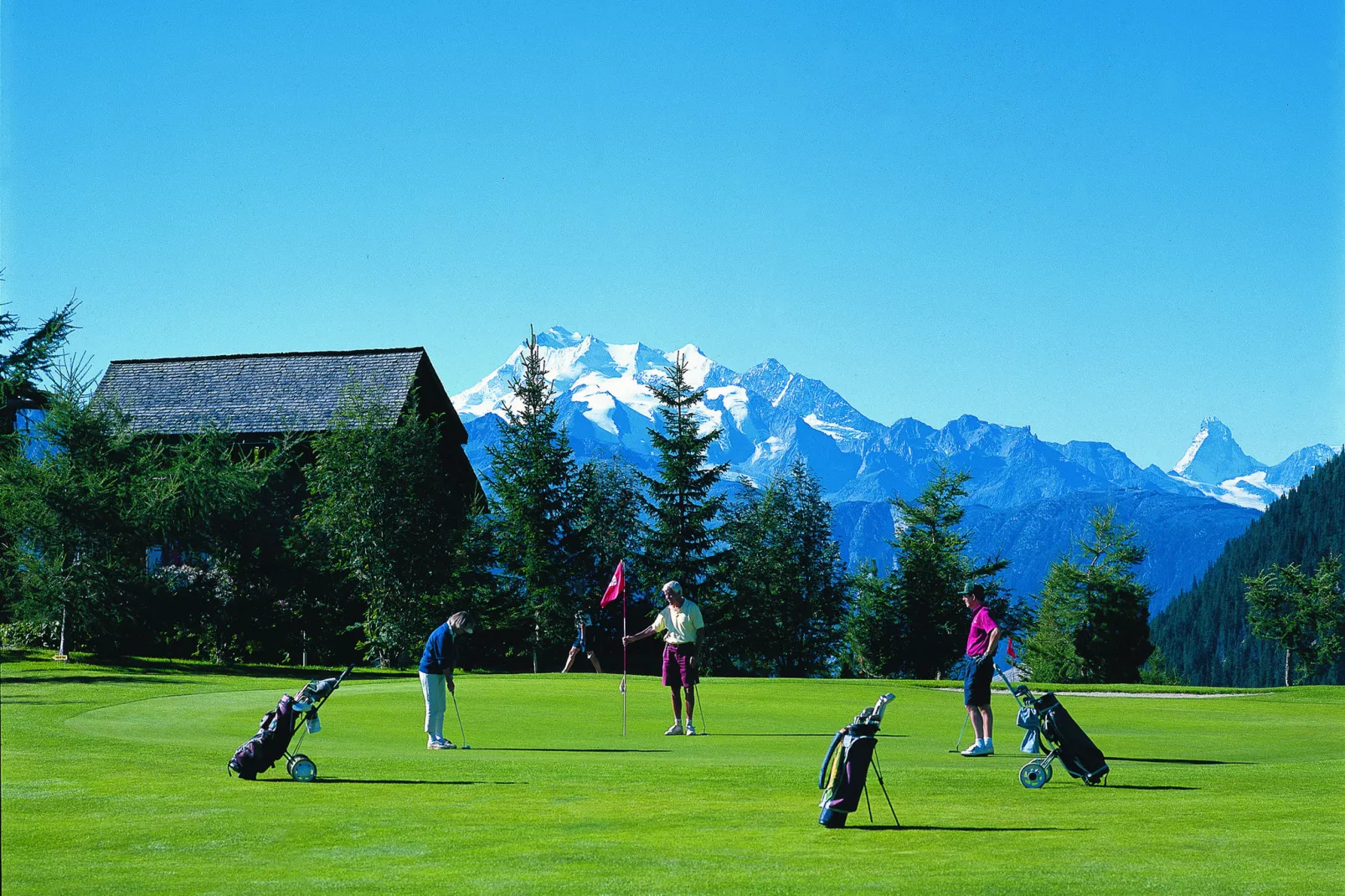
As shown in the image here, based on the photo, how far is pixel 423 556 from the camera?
1836 inches

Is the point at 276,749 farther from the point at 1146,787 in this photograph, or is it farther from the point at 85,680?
the point at 85,680

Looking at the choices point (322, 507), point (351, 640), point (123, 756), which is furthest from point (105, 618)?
point (123, 756)

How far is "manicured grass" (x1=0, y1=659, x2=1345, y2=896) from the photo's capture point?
26.8 feet

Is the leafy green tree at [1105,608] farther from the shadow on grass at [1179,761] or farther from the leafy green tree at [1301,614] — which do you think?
the shadow on grass at [1179,761]

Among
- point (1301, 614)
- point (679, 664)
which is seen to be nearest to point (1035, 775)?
point (679, 664)

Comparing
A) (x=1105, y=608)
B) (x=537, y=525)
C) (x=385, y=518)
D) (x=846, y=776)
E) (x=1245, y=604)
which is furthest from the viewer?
(x=1245, y=604)

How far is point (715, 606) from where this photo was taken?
58469mm

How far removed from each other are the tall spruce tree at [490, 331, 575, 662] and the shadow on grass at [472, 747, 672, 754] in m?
38.4

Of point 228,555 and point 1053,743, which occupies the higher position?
point 228,555

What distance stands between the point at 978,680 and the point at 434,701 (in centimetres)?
676

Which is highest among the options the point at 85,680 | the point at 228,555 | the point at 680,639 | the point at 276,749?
the point at 228,555

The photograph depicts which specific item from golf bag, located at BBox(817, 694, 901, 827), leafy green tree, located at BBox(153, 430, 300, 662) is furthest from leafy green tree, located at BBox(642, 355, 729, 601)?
golf bag, located at BBox(817, 694, 901, 827)

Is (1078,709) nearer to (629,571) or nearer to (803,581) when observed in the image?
(629,571)

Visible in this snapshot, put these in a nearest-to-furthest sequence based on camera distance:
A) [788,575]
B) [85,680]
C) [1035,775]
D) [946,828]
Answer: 1. [946,828]
2. [1035,775]
3. [85,680]
4. [788,575]
